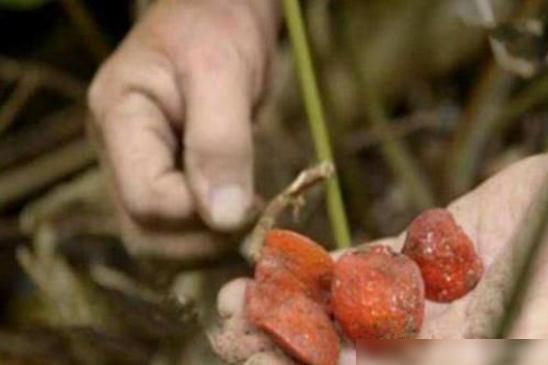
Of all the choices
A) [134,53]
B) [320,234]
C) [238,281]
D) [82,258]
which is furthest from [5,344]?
[238,281]

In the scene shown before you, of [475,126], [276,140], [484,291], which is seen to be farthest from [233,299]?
[276,140]

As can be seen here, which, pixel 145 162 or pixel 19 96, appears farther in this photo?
pixel 19 96

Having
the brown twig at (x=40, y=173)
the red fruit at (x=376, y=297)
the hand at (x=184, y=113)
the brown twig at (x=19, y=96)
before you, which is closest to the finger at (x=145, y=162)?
the hand at (x=184, y=113)

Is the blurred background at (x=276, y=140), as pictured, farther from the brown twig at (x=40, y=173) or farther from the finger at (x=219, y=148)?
the finger at (x=219, y=148)

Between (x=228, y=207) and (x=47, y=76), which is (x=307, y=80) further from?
(x=47, y=76)

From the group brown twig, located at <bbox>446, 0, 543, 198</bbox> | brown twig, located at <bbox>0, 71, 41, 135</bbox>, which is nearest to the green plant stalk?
brown twig, located at <bbox>446, 0, 543, 198</bbox>

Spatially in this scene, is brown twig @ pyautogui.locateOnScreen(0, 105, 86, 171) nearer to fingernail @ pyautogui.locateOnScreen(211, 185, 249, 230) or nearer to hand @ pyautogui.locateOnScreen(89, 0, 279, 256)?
hand @ pyautogui.locateOnScreen(89, 0, 279, 256)
